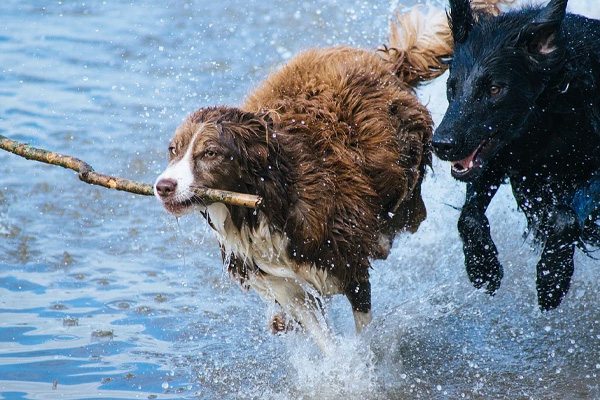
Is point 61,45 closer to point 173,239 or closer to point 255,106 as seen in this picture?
point 173,239

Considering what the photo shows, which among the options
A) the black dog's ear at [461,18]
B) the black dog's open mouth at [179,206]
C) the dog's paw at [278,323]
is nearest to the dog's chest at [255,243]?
the black dog's open mouth at [179,206]

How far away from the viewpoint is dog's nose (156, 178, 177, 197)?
13.0 feet

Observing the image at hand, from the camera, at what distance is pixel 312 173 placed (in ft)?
15.1

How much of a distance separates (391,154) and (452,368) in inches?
50.9

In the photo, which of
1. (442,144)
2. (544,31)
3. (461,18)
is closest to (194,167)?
(442,144)

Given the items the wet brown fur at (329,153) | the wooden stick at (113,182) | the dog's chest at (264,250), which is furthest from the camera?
the dog's chest at (264,250)

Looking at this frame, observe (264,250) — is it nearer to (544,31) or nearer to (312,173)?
(312,173)

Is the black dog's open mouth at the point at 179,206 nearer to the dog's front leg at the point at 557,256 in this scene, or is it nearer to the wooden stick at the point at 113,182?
the wooden stick at the point at 113,182

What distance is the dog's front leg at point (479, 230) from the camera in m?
4.88

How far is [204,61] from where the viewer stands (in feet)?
34.4

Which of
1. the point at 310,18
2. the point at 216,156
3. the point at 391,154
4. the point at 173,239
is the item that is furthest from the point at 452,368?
the point at 310,18

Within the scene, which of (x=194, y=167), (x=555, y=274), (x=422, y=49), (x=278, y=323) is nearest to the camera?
(x=194, y=167)

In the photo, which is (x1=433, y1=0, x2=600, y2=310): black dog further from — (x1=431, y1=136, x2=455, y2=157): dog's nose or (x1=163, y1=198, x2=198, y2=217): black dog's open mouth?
(x1=163, y1=198, x2=198, y2=217): black dog's open mouth

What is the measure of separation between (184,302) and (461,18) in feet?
8.76
